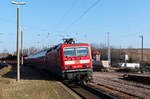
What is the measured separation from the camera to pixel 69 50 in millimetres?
15562

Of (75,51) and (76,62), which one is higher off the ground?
(75,51)

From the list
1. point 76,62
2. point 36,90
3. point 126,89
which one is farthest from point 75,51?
point 126,89

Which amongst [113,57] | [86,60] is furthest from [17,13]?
[113,57]

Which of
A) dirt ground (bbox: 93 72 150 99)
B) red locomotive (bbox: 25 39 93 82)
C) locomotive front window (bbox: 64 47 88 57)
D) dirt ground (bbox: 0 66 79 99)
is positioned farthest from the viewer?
locomotive front window (bbox: 64 47 88 57)

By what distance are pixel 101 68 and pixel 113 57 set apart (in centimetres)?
4022

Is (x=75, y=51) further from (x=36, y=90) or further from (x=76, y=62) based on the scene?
(x=36, y=90)

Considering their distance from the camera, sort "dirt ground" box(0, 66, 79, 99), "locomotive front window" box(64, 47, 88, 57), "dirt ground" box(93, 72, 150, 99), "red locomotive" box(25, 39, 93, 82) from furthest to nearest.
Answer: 1. "locomotive front window" box(64, 47, 88, 57)
2. "red locomotive" box(25, 39, 93, 82)
3. "dirt ground" box(93, 72, 150, 99)
4. "dirt ground" box(0, 66, 79, 99)

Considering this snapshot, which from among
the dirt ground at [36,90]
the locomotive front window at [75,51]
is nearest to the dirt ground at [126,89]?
the dirt ground at [36,90]

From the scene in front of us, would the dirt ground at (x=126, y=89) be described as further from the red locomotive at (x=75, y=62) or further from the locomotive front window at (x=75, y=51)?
the locomotive front window at (x=75, y=51)

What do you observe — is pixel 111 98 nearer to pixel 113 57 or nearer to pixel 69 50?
pixel 69 50

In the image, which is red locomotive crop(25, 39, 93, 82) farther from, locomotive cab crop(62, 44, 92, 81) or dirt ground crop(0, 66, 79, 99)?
dirt ground crop(0, 66, 79, 99)

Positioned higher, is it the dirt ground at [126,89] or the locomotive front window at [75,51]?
the locomotive front window at [75,51]

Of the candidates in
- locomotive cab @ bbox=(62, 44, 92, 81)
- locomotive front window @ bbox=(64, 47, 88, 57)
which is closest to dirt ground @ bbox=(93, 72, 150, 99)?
locomotive cab @ bbox=(62, 44, 92, 81)

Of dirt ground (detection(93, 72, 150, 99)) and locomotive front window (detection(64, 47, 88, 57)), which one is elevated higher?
locomotive front window (detection(64, 47, 88, 57))
